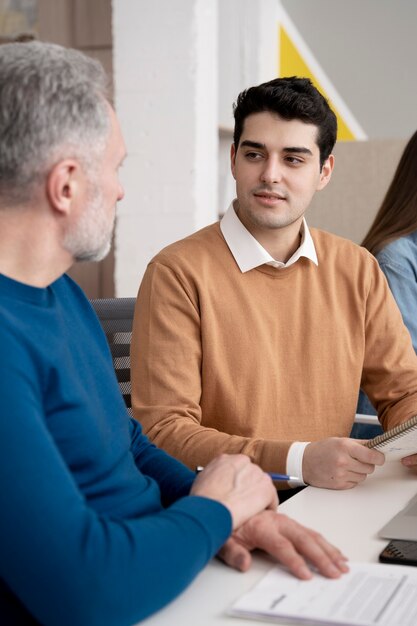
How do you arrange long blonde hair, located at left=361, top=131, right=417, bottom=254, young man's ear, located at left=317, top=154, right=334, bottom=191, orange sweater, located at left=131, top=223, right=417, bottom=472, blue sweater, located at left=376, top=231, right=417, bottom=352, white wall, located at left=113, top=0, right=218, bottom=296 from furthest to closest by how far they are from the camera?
white wall, located at left=113, top=0, right=218, bottom=296
long blonde hair, located at left=361, top=131, right=417, bottom=254
blue sweater, located at left=376, top=231, right=417, bottom=352
young man's ear, located at left=317, top=154, right=334, bottom=191
orange sweater, located at left=131, top=223, right=417, bottom=472

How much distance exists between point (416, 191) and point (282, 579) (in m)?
1.66

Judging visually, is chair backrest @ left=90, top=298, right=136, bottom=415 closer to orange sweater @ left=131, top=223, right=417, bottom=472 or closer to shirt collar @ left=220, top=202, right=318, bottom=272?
orange sweater @ left=131, top=223, right=417, bottom=472

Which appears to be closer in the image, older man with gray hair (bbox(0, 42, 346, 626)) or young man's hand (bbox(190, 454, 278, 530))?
older man with gray hair (bbox(0, 42, 346, 626))

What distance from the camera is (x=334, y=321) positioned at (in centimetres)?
184

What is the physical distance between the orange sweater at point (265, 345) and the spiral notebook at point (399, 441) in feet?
1.23

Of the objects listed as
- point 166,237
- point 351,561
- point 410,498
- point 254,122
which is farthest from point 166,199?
point 351,561

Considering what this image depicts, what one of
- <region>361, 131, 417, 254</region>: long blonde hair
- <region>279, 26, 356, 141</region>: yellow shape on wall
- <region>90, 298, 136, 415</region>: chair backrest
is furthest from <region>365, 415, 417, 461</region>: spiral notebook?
<region>279, 26, 356, 141</region>: yellow shape on wall

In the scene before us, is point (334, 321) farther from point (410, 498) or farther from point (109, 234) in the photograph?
point (109, 234)

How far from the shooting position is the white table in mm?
903

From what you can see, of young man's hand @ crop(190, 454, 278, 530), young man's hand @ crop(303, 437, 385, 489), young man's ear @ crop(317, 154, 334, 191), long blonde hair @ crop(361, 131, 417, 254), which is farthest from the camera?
long blonde hair @ crop(361, 131, 417, 254)

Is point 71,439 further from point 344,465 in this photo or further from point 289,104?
point 289,104

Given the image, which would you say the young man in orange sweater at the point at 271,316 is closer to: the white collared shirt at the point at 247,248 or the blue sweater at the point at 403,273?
the white collared shirt at the point at 247,248

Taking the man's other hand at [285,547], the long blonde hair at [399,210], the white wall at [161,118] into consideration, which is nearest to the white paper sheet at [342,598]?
the man's other hand at [285,547]

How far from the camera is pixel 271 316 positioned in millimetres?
1797
